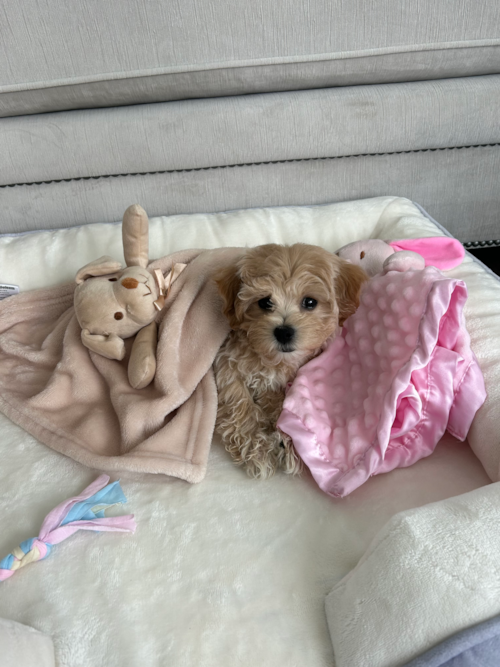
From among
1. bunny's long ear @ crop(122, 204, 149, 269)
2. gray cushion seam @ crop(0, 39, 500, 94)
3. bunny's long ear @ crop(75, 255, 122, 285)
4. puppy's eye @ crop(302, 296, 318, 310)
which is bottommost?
puppy's eye @ crop(302, 296, 318, 310)

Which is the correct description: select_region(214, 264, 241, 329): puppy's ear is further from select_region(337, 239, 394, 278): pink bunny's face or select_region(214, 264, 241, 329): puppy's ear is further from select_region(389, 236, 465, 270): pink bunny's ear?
select_region(389, 236, 465, 270): pink bunny's ear

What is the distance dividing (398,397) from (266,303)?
426mm

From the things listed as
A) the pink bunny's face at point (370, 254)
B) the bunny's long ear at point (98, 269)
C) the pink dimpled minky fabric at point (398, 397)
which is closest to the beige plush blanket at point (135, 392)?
the bunny's long ear at point (98, 269)

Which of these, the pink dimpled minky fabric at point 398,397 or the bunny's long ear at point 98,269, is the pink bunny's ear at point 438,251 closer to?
the pink dimpled minky fabric at point 398,397

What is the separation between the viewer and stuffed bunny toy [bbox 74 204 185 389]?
1452 millimetres

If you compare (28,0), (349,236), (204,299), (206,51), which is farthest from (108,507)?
(28,0)

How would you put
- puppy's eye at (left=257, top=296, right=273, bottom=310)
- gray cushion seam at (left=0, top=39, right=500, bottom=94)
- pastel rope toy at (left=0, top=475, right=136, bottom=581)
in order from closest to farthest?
pastel rope toy at (left=0, top=475, right=136, bottom=581)
puppy's eye at (left=257, top=296, right=273, bottom=310)
gray cushion seam at (left=0, top=39, right=500, bottom=94)

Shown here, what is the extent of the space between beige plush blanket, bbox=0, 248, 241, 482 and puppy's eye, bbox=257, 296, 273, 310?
204 mm

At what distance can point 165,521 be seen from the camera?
1.21 meters

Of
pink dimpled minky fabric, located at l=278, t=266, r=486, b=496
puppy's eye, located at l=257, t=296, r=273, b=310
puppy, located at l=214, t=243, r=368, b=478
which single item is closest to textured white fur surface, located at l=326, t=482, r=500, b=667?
pink dimpled minky fabric, located at l=278, t=266, r=486, b=496

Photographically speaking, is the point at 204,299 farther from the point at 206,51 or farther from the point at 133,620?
the point at 206,51

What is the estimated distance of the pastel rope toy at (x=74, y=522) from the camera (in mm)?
1095

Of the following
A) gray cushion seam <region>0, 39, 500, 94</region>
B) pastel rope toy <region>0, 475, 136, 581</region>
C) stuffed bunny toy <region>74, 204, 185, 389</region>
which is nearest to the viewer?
pastel rope toy <region>0, 475, 136, 581</region>

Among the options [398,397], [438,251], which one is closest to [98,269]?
[398,397]
